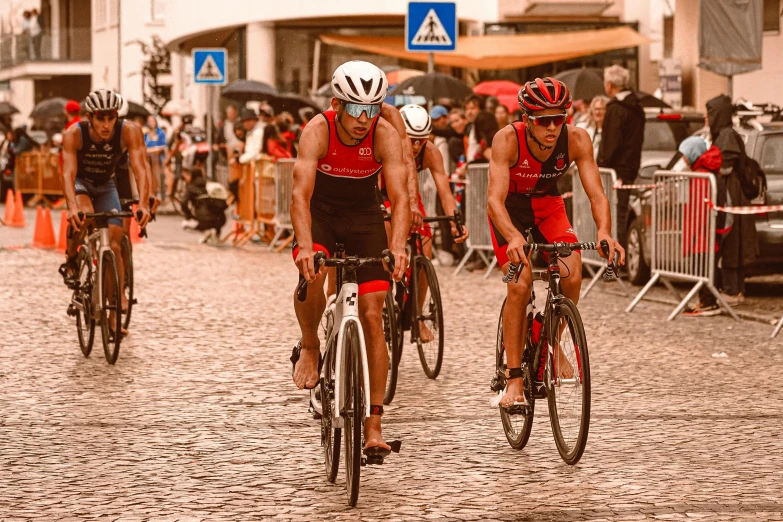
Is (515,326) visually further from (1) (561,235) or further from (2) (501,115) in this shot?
(2) (501,115)

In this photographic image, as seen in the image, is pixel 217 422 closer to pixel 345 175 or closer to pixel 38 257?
pixel 345 175

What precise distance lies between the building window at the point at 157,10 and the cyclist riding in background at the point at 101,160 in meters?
55.9

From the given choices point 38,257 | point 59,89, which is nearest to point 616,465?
point 38,257

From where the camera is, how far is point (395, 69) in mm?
35562

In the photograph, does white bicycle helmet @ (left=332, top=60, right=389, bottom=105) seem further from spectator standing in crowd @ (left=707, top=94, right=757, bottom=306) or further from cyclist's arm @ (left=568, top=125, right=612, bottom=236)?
spectator standing in crowd @ (left=707, top=94, right=757, bottom=306)

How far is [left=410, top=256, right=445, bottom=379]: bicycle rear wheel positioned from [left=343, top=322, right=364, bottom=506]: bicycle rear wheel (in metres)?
3.29

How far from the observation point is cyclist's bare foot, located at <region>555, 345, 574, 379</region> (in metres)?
7.48

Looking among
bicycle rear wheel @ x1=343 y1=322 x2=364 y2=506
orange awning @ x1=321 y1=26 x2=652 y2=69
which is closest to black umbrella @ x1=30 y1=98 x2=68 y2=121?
orange awning @ x1=321 y1=26 x2=652 y2=69

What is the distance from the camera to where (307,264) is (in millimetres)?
6922

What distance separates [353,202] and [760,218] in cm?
823

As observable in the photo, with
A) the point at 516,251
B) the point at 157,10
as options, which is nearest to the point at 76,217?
the point at 516,251

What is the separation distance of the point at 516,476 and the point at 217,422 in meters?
2.10

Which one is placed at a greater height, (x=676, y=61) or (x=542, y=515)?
(x=676, y=61)

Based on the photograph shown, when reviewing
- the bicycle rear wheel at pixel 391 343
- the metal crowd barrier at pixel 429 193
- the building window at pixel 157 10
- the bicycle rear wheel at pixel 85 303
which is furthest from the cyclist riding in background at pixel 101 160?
the building window at pixel 157 10
